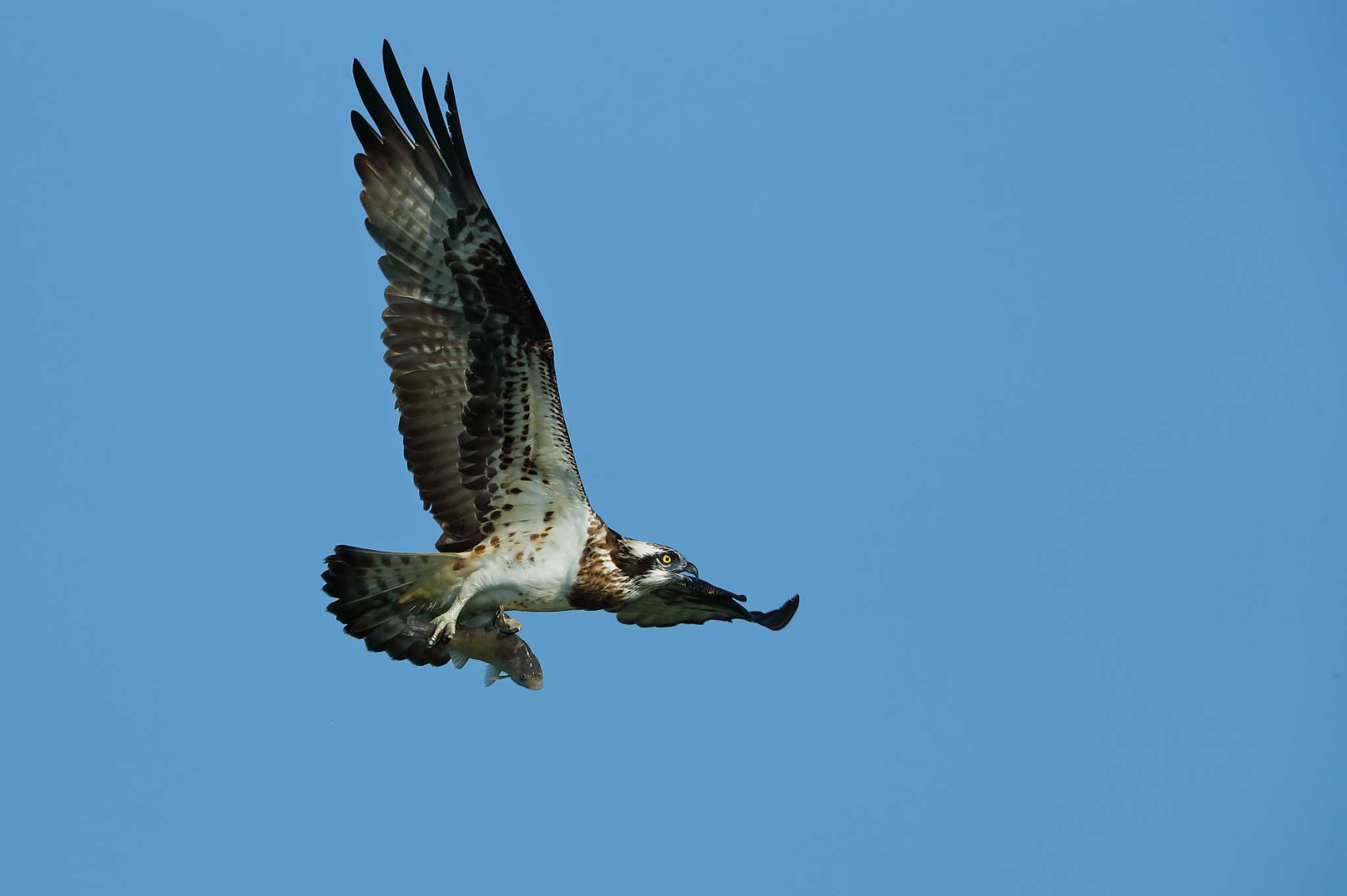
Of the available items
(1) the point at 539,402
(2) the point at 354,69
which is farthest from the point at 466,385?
(2) the point at 354,69

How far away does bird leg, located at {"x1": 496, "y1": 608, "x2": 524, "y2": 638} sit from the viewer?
1089cm

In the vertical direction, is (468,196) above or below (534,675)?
above

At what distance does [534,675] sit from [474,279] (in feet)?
7.94

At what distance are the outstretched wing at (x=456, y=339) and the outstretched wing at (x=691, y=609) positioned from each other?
102 centimetres

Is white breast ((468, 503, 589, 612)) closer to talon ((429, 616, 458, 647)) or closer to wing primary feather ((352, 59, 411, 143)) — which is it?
talon ((429, 616, 458, 647))

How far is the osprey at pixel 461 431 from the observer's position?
412 inches

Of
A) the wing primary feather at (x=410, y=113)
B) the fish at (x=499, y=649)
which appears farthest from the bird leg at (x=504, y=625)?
the wing primary feather at (x=410, y=113)

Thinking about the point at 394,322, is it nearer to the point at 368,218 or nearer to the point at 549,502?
the point at 368,218

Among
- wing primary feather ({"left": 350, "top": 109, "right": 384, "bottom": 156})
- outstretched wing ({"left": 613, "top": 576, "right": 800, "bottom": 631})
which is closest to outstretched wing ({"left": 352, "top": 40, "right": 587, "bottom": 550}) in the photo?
wing primary feather ({"left": 350, "top": 109, "right": 384, "bottom": 156})

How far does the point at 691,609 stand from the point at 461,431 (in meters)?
2.01

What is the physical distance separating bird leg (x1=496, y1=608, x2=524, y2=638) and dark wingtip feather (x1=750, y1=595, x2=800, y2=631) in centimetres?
158

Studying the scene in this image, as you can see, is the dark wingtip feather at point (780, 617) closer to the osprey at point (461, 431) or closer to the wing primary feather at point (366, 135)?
the osprey at point (461, 431)

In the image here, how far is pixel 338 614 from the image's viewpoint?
10578mm

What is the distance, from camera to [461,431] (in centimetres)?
1094
